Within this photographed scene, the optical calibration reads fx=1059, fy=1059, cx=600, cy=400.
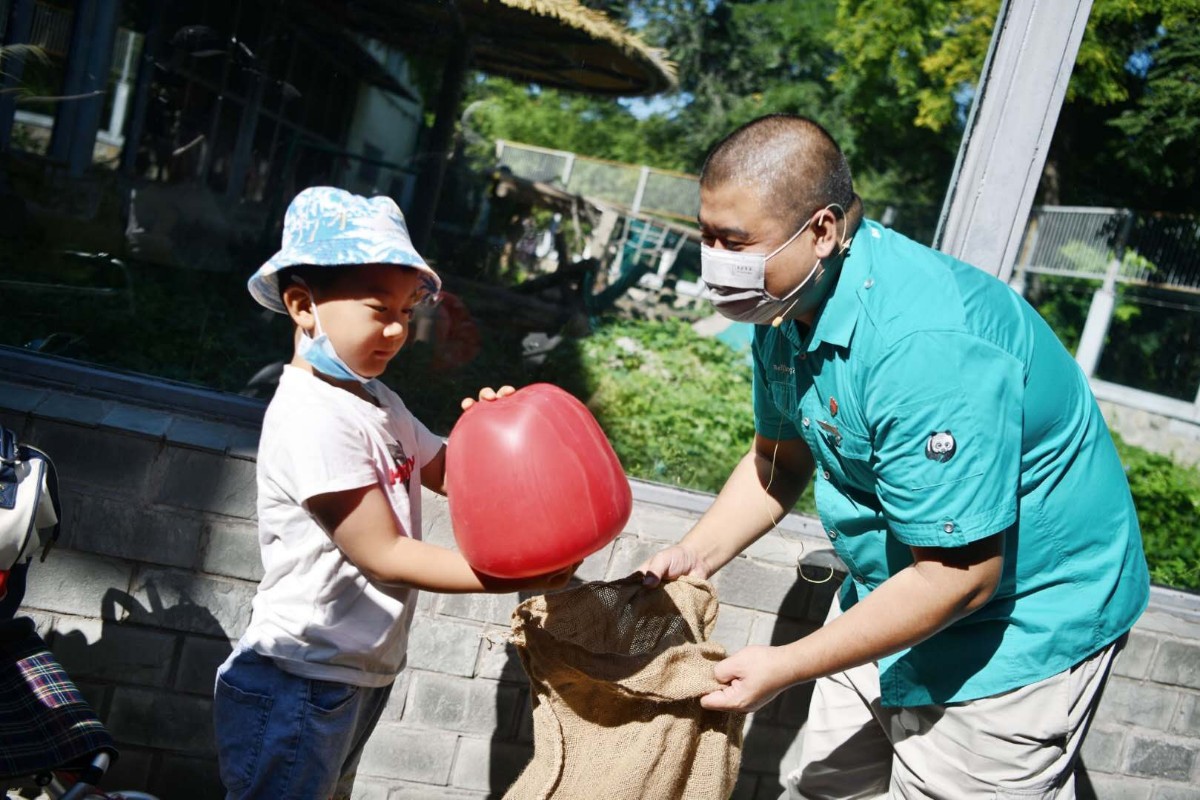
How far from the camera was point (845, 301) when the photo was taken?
2.02 metres

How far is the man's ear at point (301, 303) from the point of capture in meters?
2.04

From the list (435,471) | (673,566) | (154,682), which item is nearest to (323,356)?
(435,471)

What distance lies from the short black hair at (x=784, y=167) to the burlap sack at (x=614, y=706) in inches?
33.8

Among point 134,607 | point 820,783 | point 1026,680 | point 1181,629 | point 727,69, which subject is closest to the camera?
point 1026,680

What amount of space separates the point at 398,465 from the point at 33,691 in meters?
0.98

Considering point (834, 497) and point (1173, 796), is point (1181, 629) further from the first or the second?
point (834, 497)

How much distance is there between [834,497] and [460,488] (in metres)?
0.81

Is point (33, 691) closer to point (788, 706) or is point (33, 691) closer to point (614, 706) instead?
point (614, 706)

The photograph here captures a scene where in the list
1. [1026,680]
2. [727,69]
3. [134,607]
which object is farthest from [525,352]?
[1026,680]

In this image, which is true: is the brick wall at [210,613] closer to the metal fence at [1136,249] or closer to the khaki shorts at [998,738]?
the khaki shorts at [998,738]

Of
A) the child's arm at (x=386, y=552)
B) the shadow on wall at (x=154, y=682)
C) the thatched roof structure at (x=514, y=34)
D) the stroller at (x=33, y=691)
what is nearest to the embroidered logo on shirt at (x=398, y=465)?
the child's arm at (x=386, y=552)

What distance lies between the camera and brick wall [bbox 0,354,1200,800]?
281 cm

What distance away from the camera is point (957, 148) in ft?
11.3

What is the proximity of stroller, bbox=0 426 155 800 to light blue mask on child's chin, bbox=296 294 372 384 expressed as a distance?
76 cm
